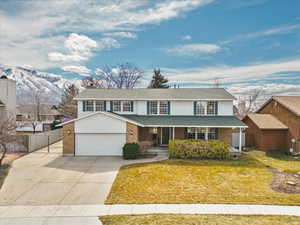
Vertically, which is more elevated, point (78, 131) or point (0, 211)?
point (78, 131)

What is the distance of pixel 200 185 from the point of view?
10.1 meters

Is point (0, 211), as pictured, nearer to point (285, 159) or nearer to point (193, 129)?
point (193, 129)

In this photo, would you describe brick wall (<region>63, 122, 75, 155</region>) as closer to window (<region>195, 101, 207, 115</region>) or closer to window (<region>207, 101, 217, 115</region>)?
window (<region>195, 101, 207, 115</region>)

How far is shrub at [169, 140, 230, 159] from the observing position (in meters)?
15.7

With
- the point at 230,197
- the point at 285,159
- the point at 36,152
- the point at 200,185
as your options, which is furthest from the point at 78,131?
the point at 285,159

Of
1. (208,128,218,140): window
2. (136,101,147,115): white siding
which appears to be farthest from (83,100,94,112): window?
(208,128,218,140): window

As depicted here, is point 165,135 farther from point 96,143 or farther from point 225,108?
point 96,143

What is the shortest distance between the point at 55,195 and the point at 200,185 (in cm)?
690

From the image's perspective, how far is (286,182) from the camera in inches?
413

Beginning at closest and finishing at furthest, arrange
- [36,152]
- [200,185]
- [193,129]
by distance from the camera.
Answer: [200,185] < [36,152] < [193,129]

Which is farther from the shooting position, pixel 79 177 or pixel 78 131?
pixel 78 131

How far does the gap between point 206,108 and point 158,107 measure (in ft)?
15.5

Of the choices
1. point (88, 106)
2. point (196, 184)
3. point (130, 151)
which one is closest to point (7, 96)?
point (88, 106)

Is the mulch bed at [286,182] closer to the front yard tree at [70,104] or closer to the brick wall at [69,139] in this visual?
the brick wall at [69,139]
